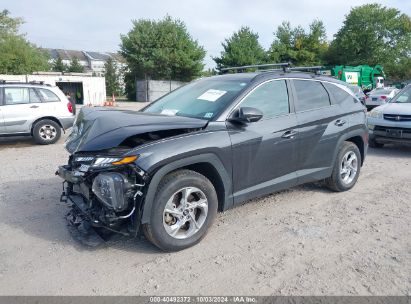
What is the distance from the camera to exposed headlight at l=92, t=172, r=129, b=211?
10.2 ft

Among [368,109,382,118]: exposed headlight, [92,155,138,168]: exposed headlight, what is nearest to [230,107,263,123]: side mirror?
[92,155,138,168]: exposed headlight

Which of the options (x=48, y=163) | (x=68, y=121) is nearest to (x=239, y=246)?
(x=48, y=163)

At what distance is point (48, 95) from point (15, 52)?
34.7 m

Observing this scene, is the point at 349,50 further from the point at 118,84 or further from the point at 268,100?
the point at 268,100

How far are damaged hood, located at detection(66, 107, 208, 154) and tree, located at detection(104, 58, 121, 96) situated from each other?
5414 centimetres

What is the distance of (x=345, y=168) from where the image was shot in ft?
17.1

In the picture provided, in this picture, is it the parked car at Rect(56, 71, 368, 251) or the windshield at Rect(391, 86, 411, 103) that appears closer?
the parked car at Rect(56, 71, 368, 251)

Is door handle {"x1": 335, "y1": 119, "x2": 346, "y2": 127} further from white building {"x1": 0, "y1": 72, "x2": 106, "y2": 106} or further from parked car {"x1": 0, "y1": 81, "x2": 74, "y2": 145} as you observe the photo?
white building {"x1": 0, "y1": 72, "x2": 106, "y2": 106}

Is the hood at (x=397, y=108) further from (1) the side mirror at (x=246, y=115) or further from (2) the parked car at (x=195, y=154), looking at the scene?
(1) the side mirror at (x=246, y=115)

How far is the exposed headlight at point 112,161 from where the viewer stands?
3.11 m

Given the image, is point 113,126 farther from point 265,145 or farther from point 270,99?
point 270,99

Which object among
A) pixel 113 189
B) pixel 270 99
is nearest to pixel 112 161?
pixel 113 189

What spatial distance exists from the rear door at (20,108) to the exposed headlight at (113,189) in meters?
7.18

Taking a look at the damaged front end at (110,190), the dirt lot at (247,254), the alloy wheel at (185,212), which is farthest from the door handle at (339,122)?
the damaged front end at (110,190)
